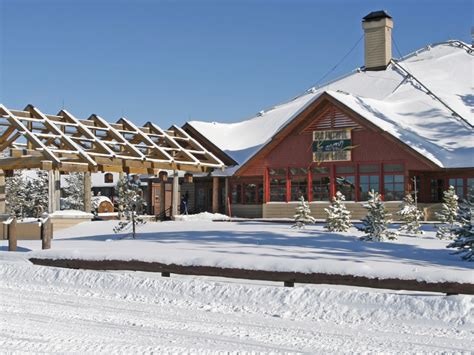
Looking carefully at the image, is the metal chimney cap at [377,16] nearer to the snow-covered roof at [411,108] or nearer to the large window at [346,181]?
the snow-covered roof at [411,108]

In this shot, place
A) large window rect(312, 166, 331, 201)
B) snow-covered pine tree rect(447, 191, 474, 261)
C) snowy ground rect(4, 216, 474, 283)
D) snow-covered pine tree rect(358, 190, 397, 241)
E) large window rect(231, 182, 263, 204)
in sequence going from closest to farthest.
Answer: snowy ground rect(4, 216, 474, 283) → snow-covered pine tree rect(447, 191, 474, 261) → snow-covered pine tree rect(358, 190, 397, 241) → large window rect(312, 166, 331, 201) → large window rect(231, 182, 263, 204)

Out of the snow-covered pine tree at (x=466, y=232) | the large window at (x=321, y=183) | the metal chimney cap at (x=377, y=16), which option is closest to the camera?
the snow-covered pine tree at (x=466, y=232)

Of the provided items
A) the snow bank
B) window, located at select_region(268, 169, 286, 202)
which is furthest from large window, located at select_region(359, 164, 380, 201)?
the snow bank

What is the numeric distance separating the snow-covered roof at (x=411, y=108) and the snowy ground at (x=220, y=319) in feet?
66.9

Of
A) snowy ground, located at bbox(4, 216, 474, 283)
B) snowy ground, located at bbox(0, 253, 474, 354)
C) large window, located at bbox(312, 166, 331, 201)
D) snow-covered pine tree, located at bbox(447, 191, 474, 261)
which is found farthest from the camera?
large window, located at bbox(312, 166, 331, 201)

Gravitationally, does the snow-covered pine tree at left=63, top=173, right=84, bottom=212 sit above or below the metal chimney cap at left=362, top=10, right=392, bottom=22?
below

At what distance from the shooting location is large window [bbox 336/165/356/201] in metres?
32.0

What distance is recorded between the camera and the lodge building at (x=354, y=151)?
30.6m

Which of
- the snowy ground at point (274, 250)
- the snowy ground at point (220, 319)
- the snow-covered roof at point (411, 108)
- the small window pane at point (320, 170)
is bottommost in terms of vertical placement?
the snowy ground at point (220, 319)

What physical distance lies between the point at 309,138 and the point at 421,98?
351 inches

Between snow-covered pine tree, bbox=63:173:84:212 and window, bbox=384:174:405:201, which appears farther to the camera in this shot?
snow-covered pine tree, bbox=63:173:84:212

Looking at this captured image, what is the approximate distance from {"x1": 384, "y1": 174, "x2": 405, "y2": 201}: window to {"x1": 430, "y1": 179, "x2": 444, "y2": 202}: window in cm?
192

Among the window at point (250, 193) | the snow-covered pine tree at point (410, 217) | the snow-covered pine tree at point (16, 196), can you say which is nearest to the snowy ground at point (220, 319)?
the snow-covered pine tree at point (410, 217)

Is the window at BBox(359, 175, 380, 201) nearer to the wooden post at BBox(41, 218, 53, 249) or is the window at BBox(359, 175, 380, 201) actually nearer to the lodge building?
the lodge building
